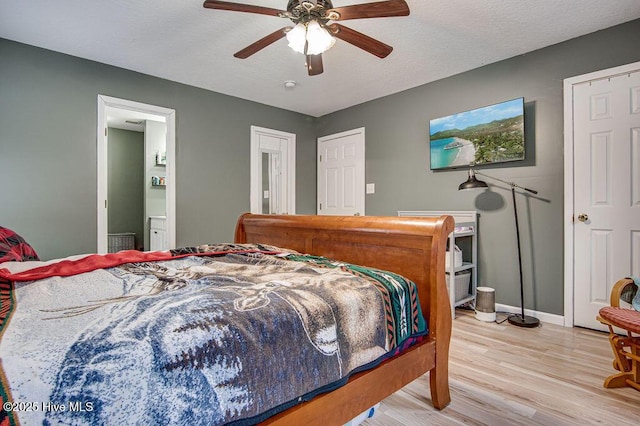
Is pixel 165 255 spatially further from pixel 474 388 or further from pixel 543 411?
pixel 543 411

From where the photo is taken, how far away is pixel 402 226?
1593 mm

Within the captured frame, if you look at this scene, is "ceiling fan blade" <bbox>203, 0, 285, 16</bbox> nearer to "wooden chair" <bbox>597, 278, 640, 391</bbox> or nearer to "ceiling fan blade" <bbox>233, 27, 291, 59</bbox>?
"ceiling fan blade" <bbox>233, 27, 291, 59</bbox>

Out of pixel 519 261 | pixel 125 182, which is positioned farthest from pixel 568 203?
pixel 125 182

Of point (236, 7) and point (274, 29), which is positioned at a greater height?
point (274, 29)

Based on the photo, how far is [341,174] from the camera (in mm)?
4801

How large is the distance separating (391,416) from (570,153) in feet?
8.79

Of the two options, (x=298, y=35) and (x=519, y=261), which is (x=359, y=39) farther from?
(x=519, y=261)

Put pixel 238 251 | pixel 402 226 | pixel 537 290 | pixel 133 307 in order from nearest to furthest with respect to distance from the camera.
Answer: pixel 133 307 < pixel 402 226 < pixel 238 251 < pixel 537 290

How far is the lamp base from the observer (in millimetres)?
2766

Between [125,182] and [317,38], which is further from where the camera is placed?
[125,182]

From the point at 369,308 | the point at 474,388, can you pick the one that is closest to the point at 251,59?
the point at 369,308

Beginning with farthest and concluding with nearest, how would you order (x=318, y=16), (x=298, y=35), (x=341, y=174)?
1. (x=341, y=174)
2. (x=298, y=35)
3. (x=318, y=16)

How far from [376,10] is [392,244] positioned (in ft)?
4.46

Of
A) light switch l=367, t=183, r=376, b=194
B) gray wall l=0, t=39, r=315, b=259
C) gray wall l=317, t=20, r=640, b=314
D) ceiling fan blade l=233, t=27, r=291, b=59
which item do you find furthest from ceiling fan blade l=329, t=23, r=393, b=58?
gray wall l=0, t=39, r=315, b=259
